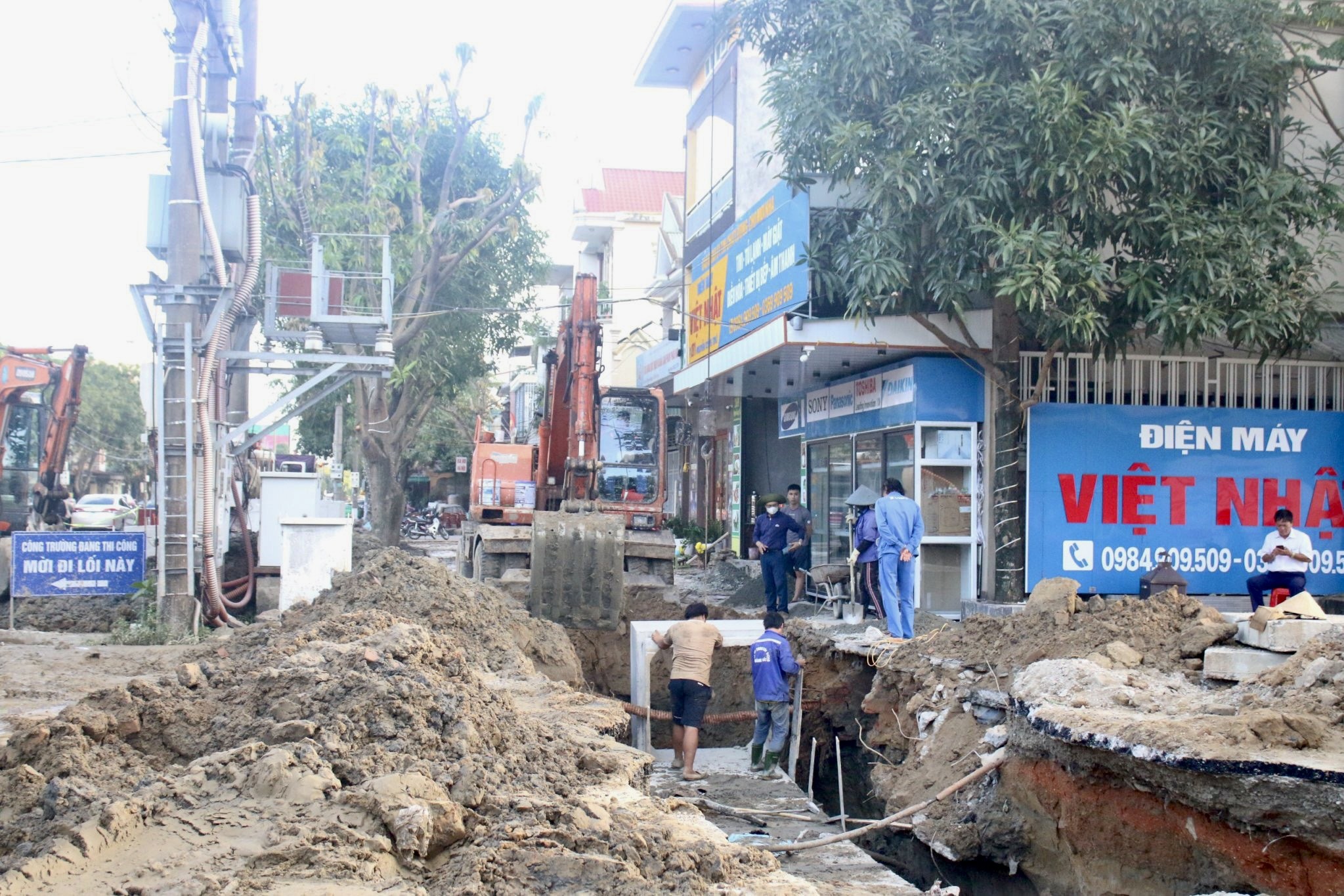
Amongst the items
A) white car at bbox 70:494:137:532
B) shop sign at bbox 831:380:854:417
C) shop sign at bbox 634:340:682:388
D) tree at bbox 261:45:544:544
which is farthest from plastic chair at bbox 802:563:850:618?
white car at bbox 70:494:137:532

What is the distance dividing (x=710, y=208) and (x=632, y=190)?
1941 centimetres

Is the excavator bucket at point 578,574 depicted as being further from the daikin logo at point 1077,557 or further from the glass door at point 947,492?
the daikin logo at point 1077,557

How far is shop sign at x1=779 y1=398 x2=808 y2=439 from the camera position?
722 inches

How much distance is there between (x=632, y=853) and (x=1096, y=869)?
3936 mm

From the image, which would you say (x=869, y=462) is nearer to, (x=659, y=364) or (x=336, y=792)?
(x=659, y=364)

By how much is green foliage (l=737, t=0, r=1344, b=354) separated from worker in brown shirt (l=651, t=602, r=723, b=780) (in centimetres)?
447

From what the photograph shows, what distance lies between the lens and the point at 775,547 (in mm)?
14125

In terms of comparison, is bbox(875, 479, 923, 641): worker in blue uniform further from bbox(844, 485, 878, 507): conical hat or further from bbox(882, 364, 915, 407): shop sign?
bbox(882, 364, 915, 407): shop sign

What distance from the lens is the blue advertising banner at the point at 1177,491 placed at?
1346 cm

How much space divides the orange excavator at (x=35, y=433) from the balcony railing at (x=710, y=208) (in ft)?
33.3

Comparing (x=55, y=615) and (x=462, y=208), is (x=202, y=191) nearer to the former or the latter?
(x=55, y=615)

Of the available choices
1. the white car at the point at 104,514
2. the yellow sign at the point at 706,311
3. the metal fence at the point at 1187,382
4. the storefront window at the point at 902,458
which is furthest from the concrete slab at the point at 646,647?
the white car at the point at 104,514

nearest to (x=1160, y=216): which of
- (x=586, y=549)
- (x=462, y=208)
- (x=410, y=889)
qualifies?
(x=586, y=549)

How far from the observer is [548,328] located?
29.2 metres
